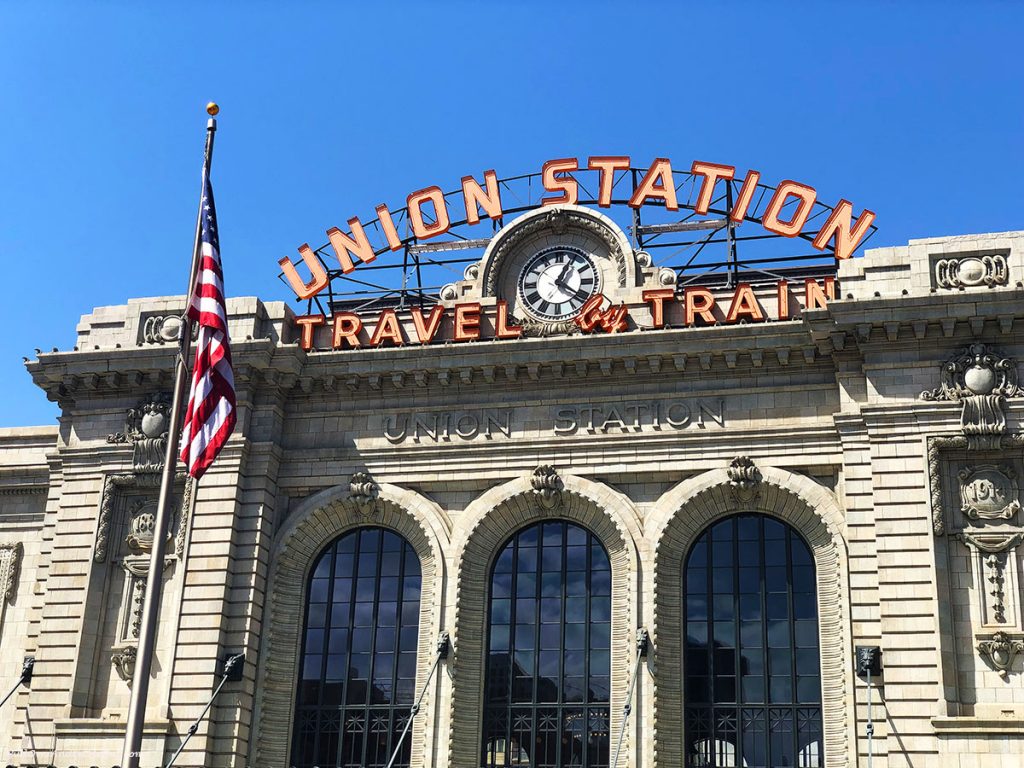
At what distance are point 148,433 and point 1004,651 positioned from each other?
26418 millimetres

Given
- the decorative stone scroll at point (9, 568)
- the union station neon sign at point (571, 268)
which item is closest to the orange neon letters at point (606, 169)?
the union station neon sign at point (571, 268)

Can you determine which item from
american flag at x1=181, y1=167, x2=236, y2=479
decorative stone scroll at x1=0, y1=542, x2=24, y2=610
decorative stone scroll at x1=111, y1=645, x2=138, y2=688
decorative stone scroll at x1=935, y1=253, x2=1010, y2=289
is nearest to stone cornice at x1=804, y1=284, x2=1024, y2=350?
decorative stone scroll at x1=935, y1=253, x2=1010, y2=289

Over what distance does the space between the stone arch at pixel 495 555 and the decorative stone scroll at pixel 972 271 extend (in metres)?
11.3

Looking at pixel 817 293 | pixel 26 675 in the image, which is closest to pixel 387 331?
pixel 817 293

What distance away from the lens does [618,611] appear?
38.4 metres

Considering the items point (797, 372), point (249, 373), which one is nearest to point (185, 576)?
point (249, 373)

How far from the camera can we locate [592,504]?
39.6m

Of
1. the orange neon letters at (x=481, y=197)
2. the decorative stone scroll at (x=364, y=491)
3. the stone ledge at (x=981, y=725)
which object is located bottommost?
the stone ledge at (x=981, y=725)

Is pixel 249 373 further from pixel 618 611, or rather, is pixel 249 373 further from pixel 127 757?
pixel 127 757

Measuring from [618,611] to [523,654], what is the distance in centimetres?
328

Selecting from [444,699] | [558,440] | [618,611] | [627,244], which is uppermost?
[627,244]

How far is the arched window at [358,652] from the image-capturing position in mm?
39344

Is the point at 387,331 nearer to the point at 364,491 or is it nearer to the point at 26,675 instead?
the point at 364,491

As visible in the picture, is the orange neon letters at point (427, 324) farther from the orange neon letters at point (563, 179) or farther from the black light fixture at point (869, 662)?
the black light fixture at point (869, 662)
